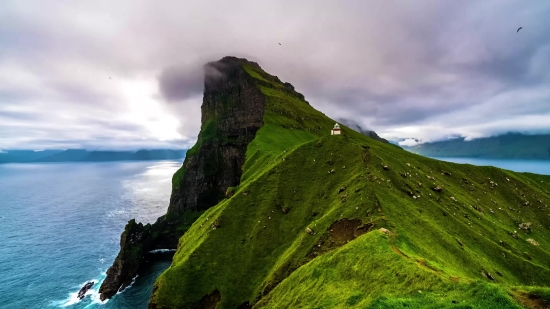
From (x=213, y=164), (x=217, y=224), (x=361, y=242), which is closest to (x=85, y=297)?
(x=217, y=224)

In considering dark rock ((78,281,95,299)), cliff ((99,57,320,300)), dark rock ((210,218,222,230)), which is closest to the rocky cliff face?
cliff ((99,57,320,300))

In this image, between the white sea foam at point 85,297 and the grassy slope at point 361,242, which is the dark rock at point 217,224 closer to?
the grassy slope at point 361,242

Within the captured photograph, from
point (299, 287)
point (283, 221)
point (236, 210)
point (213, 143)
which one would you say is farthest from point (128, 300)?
point (213, 143)

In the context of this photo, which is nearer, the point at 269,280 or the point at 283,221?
the point at 269,280

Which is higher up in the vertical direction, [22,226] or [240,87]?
[240,87]

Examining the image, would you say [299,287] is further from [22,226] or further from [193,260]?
[22,226]

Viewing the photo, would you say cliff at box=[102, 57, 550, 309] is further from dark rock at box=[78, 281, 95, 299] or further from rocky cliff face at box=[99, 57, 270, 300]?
rocky cliff face at box=[99, 57, 270, 300]

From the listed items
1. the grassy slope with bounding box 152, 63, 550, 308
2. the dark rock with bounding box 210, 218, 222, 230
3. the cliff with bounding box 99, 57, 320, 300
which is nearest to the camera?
the grassy slope with bounding box 152, 63, 550, 308
